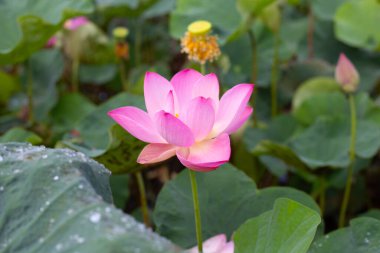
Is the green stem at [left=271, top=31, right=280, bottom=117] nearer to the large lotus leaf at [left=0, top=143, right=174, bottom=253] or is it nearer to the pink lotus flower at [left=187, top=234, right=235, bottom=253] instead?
the pink lotus flower at [left=187, top=234, right=235, bottom=253]

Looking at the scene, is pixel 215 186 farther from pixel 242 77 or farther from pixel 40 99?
pixel 40 99

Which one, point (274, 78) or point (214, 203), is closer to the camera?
point (214, 203)

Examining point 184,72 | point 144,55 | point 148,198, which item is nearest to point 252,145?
point 148,198

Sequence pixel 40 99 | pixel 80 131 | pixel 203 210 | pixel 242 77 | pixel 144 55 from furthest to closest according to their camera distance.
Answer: pixel 144 55 → pixel 40 99 → pixel 242 77 → pixel 80 131 → pixel 203 210

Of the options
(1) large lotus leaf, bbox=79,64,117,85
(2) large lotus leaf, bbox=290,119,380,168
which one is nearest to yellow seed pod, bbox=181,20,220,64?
(2) large lotus leaf, bbox=290,119,380,168

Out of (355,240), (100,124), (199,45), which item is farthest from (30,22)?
(355,240)

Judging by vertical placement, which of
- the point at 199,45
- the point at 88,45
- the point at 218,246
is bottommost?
the point at 88,45

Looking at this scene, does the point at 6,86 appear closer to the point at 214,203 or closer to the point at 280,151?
the point at 280,151

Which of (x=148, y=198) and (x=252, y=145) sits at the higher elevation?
(x=252, y=145)
